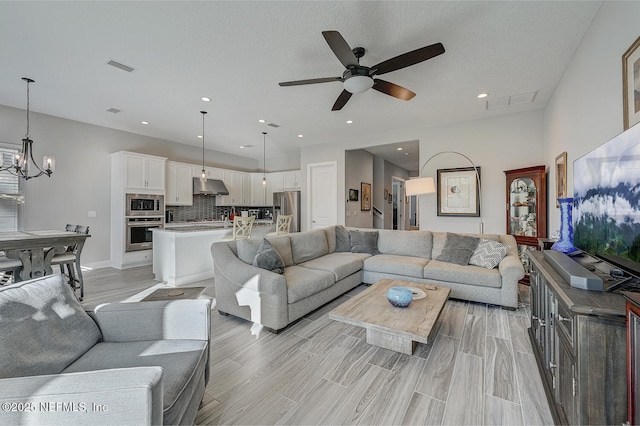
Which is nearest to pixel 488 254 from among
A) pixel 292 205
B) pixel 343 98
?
pixel 343 98

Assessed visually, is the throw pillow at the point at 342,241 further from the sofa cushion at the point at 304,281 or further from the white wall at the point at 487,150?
the white wall at the point at 487,150

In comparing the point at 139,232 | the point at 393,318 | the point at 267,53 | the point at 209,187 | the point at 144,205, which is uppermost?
the point at 267,53

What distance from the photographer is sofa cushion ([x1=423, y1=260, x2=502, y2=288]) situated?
3023 millimetres

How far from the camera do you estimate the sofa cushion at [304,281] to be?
101 inches

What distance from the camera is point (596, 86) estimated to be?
2.17 meters

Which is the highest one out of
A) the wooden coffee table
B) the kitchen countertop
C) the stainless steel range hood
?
the stainless steel range hood

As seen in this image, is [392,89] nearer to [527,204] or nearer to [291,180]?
[527,204]

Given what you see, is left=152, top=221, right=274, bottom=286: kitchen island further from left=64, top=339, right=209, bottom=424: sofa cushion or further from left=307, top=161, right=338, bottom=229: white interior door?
left=64, top=339, right=209, bottom=424: sofa cushion

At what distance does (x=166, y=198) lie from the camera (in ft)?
20.1

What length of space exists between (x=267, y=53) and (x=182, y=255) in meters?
3.18

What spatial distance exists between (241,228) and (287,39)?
3.25 metres

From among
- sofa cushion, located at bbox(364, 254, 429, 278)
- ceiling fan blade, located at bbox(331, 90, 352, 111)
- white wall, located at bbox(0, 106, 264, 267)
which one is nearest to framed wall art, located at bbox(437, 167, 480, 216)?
sofa cushion, located at bbox(364, 254, 429, 278)

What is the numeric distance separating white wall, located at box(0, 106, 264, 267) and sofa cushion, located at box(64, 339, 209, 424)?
5057 mm

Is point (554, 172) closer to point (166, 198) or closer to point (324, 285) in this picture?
point (324, 285)
